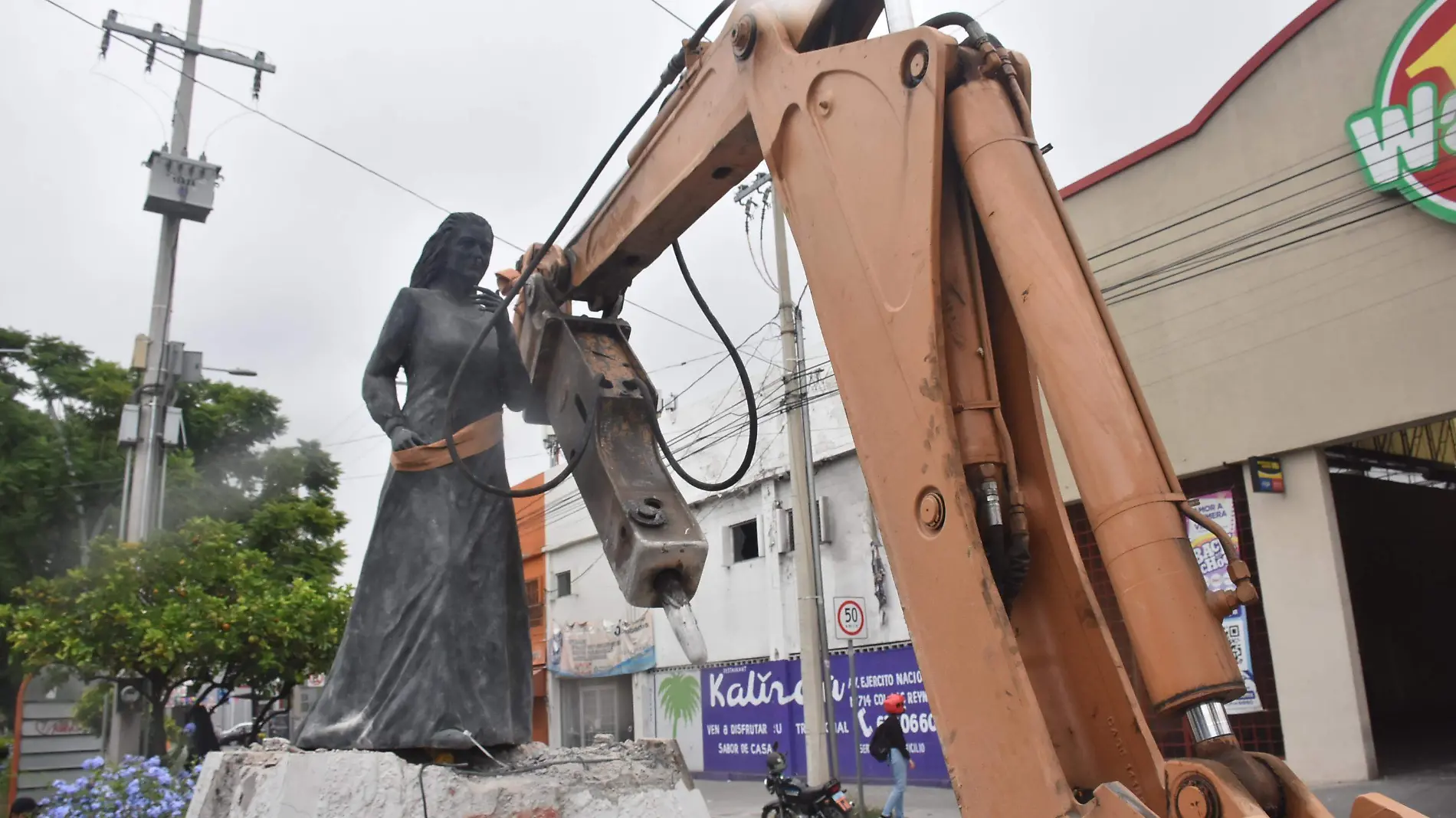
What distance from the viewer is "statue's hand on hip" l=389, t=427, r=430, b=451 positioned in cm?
375

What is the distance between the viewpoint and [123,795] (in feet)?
21.9

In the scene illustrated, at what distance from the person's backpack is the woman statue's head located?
24.8ft

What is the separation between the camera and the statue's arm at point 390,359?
3.91 meters

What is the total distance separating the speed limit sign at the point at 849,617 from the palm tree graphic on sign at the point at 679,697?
28.7 ft

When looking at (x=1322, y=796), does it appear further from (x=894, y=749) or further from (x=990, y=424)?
(x=990, y=424)

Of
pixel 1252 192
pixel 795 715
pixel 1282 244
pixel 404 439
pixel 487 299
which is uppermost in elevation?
pixel 1252 192

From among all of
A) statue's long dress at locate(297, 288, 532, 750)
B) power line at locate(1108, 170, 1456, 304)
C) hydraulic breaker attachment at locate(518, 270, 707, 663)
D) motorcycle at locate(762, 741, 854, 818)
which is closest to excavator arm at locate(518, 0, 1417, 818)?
hydraulic breaker attachment at locate(518, 270, 707, 663)

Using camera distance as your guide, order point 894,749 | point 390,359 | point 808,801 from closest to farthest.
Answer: point 390,359, point 808,801, point 894,749

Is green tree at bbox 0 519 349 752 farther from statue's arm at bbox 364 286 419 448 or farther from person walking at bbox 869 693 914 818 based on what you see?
statue's arm at bbox 364 286 419 448

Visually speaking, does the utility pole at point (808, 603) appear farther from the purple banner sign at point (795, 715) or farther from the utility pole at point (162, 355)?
the utility pole at point (162, 355)

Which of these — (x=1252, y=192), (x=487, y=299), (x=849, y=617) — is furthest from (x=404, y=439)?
(x=1252, y=192)

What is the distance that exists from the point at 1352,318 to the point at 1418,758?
4.43 metres

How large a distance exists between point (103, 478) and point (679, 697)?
36.1ft

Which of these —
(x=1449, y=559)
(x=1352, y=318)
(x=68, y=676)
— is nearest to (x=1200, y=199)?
(x=1352, y=318)
